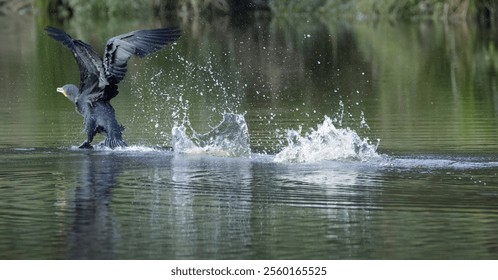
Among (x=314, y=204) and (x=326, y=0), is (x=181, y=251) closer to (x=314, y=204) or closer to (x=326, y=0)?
(x=314, y=204)

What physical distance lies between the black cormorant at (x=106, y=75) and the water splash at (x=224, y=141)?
64 centimetres

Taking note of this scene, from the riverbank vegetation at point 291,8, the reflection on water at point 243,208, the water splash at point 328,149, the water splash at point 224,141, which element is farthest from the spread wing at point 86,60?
the riverbank vegetation at point 291,8

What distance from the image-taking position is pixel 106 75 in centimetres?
1639

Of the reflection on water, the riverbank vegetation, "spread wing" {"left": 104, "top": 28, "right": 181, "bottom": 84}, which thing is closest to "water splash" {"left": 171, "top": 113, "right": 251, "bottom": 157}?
the reflection on water

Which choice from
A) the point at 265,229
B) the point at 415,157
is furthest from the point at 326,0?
the point at 265,229

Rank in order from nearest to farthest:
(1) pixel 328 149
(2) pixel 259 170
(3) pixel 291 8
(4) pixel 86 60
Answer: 1. (2) pixel 259 170
2. (1) pixel 328 149
3. (4) pixel 86 60
4. (3) pixel 291 8

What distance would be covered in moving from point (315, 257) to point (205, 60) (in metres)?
22.9

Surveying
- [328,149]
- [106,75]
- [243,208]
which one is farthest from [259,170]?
[106,75]

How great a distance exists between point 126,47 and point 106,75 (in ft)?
1.25

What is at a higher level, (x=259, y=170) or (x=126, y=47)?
(x=126, y=47)

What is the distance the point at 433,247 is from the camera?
35.1ft

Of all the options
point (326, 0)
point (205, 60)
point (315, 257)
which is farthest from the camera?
point (326, 0)

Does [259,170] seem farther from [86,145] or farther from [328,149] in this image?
[86,145]

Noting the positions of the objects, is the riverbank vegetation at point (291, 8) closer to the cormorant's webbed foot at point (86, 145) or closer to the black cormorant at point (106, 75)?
the black cormorant at point (106, 75)
